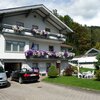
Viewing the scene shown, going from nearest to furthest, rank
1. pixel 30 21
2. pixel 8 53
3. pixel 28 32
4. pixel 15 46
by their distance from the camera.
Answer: pixel 8 53
pixel 15 46
pixel 28 32
pixel 30 21

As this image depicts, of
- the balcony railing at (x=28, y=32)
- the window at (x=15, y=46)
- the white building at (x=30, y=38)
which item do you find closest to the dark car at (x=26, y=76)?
the white building at (x=30, y=38)

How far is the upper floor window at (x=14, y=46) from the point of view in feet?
92.1

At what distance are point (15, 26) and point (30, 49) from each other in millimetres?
3931

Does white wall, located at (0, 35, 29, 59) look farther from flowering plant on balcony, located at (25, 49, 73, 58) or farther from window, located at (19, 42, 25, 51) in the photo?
flowering plant on balcony, located at (25, 49, 73, 58)

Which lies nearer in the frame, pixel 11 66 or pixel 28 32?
pixel 28 32

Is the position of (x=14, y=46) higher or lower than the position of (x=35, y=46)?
lower

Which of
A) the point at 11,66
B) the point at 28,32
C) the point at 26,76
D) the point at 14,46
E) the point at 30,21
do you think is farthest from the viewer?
the point at 30,21

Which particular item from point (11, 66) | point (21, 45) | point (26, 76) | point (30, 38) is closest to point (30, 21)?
point (30, 38)

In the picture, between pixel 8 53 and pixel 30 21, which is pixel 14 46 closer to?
pixel 8 53

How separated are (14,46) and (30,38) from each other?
3.01m

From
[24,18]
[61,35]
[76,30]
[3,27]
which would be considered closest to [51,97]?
[3,27]

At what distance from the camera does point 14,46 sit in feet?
94.6

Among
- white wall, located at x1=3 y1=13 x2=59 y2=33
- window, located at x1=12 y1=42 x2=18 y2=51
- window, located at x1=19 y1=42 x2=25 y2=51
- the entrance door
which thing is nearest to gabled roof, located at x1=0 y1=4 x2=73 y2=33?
white wall, located at x1=3 y1=13 x2=59 y2=33

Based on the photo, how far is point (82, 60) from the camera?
61.5m
